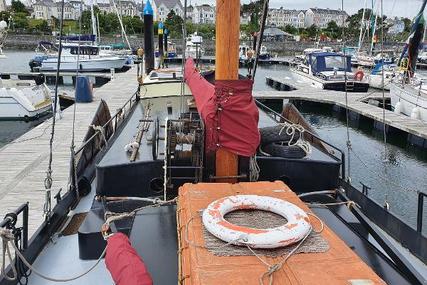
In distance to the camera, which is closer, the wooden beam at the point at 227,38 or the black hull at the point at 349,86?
the wooden beam at the point at 227,38

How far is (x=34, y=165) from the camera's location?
11.0 meters

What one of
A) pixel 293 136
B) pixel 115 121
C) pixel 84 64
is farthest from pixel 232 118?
pixel 84 64

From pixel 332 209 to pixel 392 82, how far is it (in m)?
20.2

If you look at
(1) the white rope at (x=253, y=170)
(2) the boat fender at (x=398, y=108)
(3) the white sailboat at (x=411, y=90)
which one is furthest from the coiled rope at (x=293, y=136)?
(2) the boat fender at (x=398, y=108)

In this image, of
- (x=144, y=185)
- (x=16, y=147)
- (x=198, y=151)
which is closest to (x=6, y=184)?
(x=16, y=147)

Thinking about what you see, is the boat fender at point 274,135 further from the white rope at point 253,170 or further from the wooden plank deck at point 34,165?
the wooden plank deck at point 34,165

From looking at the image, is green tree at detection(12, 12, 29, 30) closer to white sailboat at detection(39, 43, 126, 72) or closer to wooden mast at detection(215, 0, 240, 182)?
white sailboat at detection(39, 43, 126, 72)

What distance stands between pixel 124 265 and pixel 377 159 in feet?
50.5

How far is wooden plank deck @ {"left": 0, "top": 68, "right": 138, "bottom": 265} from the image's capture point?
8.49 metres

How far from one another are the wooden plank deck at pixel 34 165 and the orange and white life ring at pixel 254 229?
492 cm

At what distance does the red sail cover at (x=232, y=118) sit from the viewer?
433 cm

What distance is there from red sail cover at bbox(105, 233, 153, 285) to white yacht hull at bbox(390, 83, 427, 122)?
60.6ft

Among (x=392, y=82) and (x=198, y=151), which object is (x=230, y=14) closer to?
(x=198, y=151)

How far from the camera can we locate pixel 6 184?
9539mm
